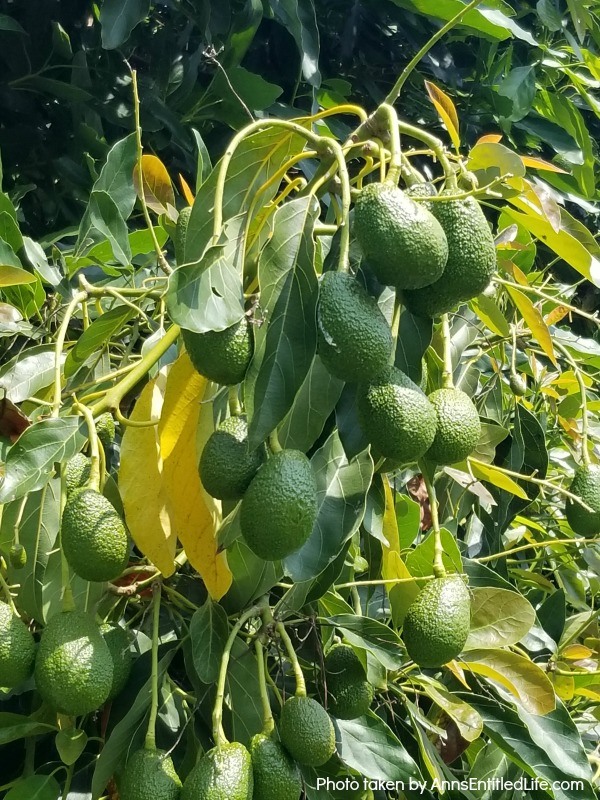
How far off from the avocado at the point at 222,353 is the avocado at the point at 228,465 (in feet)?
0.20

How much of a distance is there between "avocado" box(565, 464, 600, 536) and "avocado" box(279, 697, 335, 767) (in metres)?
0.54

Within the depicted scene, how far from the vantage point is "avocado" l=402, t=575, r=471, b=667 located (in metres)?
0.85

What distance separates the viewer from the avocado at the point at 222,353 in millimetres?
707

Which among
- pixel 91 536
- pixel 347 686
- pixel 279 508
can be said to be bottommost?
pixel 347 686

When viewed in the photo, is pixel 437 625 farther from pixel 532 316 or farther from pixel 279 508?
pixel 532 316

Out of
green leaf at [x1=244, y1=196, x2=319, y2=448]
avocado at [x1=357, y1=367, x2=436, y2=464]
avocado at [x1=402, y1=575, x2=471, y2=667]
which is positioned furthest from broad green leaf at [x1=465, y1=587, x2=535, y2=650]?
green leaf at [x1=244, y1=196, x2=319, y2=448]

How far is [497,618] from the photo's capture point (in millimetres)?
1045

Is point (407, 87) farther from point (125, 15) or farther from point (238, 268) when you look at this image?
point (238, 268)

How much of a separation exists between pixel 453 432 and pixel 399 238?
0.26 metres

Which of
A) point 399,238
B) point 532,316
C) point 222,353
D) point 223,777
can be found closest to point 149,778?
point 223,777

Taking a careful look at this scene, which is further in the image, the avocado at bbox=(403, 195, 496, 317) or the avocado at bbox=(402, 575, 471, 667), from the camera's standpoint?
the avocado at bbox=(402, 575, 471, 667)

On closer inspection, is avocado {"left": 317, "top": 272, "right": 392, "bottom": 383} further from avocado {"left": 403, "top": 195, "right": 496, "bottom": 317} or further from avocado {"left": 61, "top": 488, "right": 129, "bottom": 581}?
avocado {"left": 61, "top": 488, "right": 129, "bottom": 581}

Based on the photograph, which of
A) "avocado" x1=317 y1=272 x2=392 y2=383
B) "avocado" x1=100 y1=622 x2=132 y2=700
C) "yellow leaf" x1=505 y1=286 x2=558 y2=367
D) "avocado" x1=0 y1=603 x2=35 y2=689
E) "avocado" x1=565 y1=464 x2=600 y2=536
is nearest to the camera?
"avocado" x1=317 y1=272 x2=392 y2=383

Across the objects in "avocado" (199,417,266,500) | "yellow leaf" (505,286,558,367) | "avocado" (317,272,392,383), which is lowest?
"avocado" (199,417,266,500)
